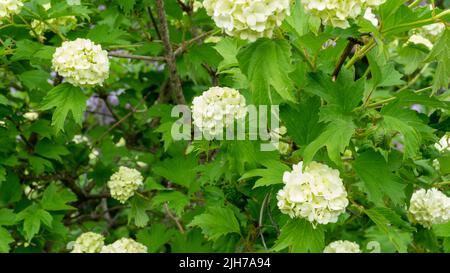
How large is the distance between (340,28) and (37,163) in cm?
210

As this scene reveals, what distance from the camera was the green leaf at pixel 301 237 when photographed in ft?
6.14

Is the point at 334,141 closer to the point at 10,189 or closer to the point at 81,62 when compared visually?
the point at 81,62

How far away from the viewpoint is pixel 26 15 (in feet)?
8.52

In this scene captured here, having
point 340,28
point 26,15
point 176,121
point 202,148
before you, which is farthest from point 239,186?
point 26,15

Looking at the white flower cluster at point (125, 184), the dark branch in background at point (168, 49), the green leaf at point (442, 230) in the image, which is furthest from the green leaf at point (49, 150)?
the green leaf at point (442, 230)

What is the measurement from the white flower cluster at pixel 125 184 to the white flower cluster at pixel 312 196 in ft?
4.65

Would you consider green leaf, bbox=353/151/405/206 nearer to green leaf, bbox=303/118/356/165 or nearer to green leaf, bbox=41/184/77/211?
green leaf, bbox=303/118/356/165

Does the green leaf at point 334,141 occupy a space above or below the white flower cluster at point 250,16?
below

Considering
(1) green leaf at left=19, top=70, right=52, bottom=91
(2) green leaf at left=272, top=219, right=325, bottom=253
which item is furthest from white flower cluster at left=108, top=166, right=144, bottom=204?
(2) green leaf at left=272, top=219, right=325, bottom=253

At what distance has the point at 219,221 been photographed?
2.29 m

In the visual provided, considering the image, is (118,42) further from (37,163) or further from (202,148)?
(37,163)

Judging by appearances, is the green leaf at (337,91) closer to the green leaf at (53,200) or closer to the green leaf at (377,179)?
the green leaf at (377,179)

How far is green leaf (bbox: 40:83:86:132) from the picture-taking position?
7.82ft

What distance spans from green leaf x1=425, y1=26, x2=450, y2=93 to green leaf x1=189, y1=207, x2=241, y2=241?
98cm
